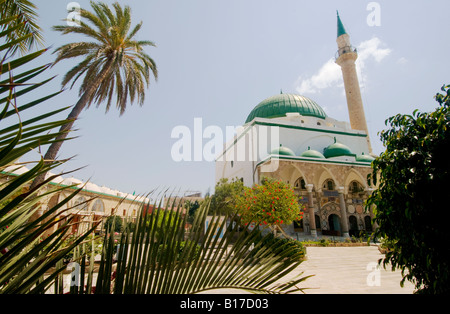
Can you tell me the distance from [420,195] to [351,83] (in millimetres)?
22503

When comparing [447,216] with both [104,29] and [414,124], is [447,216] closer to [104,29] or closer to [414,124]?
[414,124]

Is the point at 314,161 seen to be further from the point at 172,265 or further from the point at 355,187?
the point at 172,265

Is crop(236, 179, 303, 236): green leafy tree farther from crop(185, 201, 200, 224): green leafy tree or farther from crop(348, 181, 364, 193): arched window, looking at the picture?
crop(348, 181, 364, 193): arched window

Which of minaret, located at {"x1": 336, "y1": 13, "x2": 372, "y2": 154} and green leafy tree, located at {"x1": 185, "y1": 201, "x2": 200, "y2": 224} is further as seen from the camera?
minaret, located at {"x1": 336, "y1": 13, "x2": 372, "y2": 154}

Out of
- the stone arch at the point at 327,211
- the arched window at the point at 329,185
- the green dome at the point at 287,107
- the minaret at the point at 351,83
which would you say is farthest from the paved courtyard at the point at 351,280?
the minaret at the point at 351,83

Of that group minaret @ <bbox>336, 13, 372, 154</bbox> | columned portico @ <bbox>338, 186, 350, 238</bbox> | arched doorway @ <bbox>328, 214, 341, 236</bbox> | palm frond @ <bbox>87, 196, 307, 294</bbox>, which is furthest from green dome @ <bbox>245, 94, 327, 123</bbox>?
palm frond @ <bbox>87, 196, 307, 294</bbox>

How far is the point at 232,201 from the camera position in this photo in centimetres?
1519

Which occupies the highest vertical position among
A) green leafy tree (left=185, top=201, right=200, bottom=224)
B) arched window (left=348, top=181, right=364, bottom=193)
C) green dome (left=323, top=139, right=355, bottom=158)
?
green dome (left=323, top=139, right=355, bottom=158)

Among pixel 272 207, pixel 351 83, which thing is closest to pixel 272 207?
pixel 272 207

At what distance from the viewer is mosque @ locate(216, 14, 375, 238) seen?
16.7 meters

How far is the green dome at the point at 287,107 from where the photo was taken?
23000mm

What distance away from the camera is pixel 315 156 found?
56.4ft
